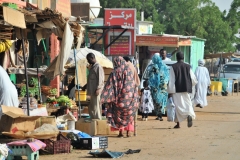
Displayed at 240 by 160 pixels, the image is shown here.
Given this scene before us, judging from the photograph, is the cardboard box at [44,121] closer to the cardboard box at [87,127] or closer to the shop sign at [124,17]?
the cardboard box at [87,127]

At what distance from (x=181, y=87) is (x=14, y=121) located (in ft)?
19.7

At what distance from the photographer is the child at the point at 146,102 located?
57.7 feet

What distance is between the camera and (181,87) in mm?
15164

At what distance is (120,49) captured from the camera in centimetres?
2295

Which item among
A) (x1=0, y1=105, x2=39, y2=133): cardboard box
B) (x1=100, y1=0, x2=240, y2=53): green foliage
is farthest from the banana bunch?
(x1=100, y1=0, x2=240, y2=53): green foliage

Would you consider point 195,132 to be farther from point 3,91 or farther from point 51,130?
point 3,91

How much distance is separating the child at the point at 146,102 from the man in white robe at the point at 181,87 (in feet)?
7.41

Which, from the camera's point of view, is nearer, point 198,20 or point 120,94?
point 120,94

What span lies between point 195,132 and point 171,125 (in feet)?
6.48

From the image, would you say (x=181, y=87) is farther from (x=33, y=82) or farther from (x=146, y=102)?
(x=33, y=82)

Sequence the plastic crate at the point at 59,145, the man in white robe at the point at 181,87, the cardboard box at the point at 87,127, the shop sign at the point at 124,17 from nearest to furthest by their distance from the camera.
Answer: the plastic crate at the point at 59,145 < the cardboard box at the point at 87,127 < the man in white robe at the point at 181,87 < the shop sign at the point at 124,17

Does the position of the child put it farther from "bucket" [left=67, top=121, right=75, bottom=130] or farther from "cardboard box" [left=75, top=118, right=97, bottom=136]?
"bucket" [left=67, top=121, right=75, bottom=130]

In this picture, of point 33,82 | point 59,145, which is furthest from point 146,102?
point 59,145

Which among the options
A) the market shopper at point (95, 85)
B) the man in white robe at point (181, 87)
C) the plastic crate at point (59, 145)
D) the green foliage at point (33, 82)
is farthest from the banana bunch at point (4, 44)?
the man in white robe at point (181, 87)
